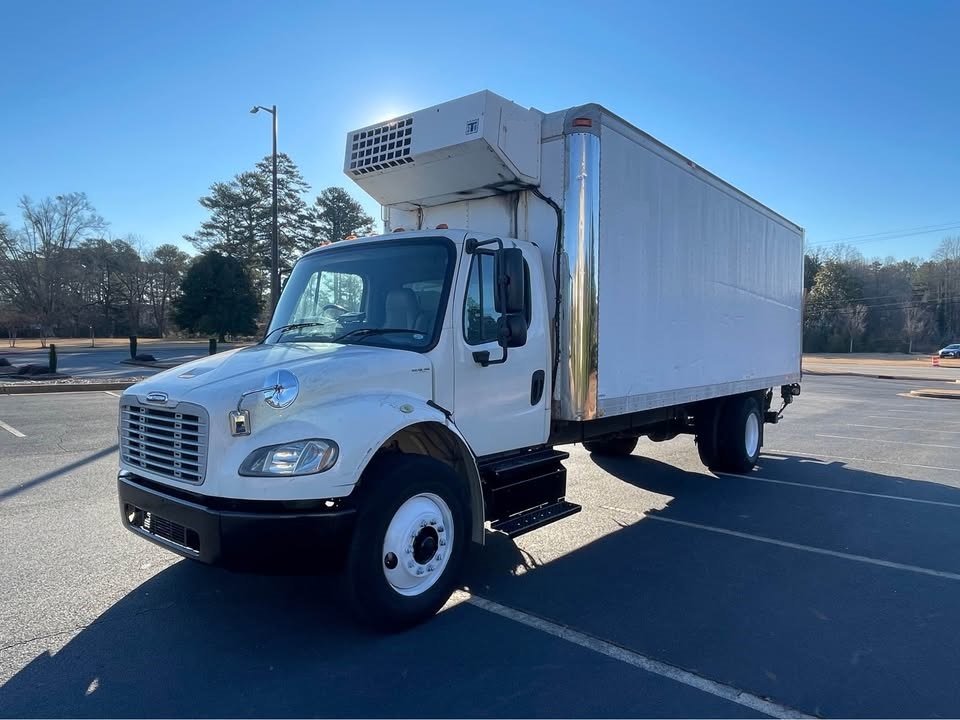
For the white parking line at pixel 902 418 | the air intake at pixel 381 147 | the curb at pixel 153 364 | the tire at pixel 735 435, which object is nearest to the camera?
the air intake at pixel 381 147

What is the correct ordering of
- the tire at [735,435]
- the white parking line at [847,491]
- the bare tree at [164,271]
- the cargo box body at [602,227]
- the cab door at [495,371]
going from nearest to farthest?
the cab door at [495,371]
the cargo box body at [602,227]
the white parking line at [847,491]
the tire at [735,435]
the bare tree at [164,271]

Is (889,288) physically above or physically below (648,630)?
above

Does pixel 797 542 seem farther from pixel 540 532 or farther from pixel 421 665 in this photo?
pixel 421 665

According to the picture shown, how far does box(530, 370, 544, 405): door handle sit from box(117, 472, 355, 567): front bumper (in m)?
1.90

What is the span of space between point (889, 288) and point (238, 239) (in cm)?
7597

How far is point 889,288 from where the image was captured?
82.2m

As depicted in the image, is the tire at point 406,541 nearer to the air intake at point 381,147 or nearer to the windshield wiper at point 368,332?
the windshield wiper at point 368,332

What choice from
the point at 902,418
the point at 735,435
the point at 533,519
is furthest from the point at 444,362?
the point at 902,418

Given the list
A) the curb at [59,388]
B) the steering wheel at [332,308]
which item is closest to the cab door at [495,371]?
the steering wheel at [332,308]

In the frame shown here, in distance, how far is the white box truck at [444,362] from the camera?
3586 mm

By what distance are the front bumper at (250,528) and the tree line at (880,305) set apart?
3185 inches

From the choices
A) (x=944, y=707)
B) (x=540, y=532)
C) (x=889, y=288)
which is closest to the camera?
(x=944, y=707)

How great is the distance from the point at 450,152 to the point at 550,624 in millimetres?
3567

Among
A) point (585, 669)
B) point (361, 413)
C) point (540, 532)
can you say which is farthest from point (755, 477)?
point (361, 413)
